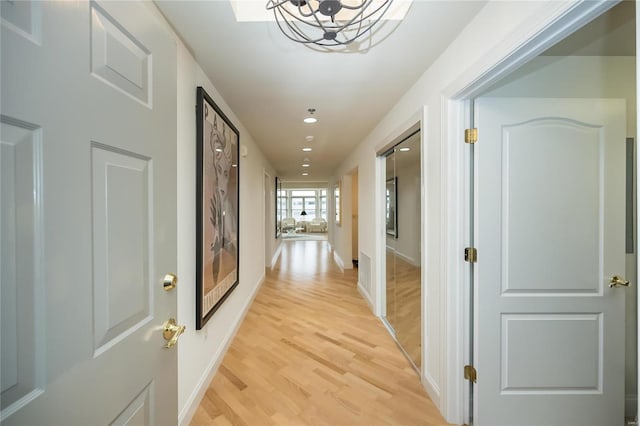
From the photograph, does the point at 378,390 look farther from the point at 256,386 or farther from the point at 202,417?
the point at 202,417

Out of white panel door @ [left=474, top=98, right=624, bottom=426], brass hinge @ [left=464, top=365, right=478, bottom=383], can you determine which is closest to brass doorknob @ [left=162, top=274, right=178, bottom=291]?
white panel door @ [left=474, top=98, right=624, bottom=426]

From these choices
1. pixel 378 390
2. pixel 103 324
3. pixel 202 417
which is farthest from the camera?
pixel 378 390

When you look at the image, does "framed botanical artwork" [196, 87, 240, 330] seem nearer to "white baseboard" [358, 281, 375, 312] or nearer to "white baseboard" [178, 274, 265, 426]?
"white baseboard" [178, 274, 265, 426]

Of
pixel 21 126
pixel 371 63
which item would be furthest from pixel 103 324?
pixel 371 63

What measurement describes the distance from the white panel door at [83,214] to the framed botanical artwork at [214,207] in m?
0.87

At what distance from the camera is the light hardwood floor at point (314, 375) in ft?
5.74

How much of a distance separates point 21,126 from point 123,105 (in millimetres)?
297

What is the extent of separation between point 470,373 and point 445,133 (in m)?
1.56

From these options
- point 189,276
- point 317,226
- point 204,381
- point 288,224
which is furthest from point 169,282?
point 317,226

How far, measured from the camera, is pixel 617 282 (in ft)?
4.99

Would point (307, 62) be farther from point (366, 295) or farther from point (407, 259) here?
point (366, 295)

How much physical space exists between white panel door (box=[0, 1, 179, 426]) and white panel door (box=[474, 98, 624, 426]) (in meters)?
1.72

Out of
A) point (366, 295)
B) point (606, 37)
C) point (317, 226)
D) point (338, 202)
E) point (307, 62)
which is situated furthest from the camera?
point (317, 226)

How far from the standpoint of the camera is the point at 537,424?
158cm
